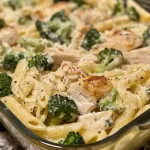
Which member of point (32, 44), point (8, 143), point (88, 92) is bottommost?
point (8, 143)

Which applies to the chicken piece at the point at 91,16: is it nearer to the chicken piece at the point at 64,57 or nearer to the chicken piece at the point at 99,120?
the chicken piece at the point at 64,57

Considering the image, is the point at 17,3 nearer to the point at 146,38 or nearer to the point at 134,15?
the point at 134,15

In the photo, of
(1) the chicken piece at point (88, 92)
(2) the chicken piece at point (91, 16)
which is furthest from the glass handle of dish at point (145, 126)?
(2) the chicken piece at point (91, 16)

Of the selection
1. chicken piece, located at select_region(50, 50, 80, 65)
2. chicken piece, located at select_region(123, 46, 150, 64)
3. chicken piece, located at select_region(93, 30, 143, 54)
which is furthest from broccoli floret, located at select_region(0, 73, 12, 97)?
chicken piece, located at select_region(123, 46, 150, 64)

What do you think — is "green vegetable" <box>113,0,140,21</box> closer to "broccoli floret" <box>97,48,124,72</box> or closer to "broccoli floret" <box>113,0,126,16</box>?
"broccoli floret" <box>113,0,126,16</box>

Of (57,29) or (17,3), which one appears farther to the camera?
(17,3)

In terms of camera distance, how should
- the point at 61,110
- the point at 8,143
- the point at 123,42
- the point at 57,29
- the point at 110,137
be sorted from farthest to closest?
the point at 57,29 → the point at 123,42 → the point at 8,143 → the point at 61,110 → the point at 110,137

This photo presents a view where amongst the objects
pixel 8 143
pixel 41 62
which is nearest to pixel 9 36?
pixel 41 62
